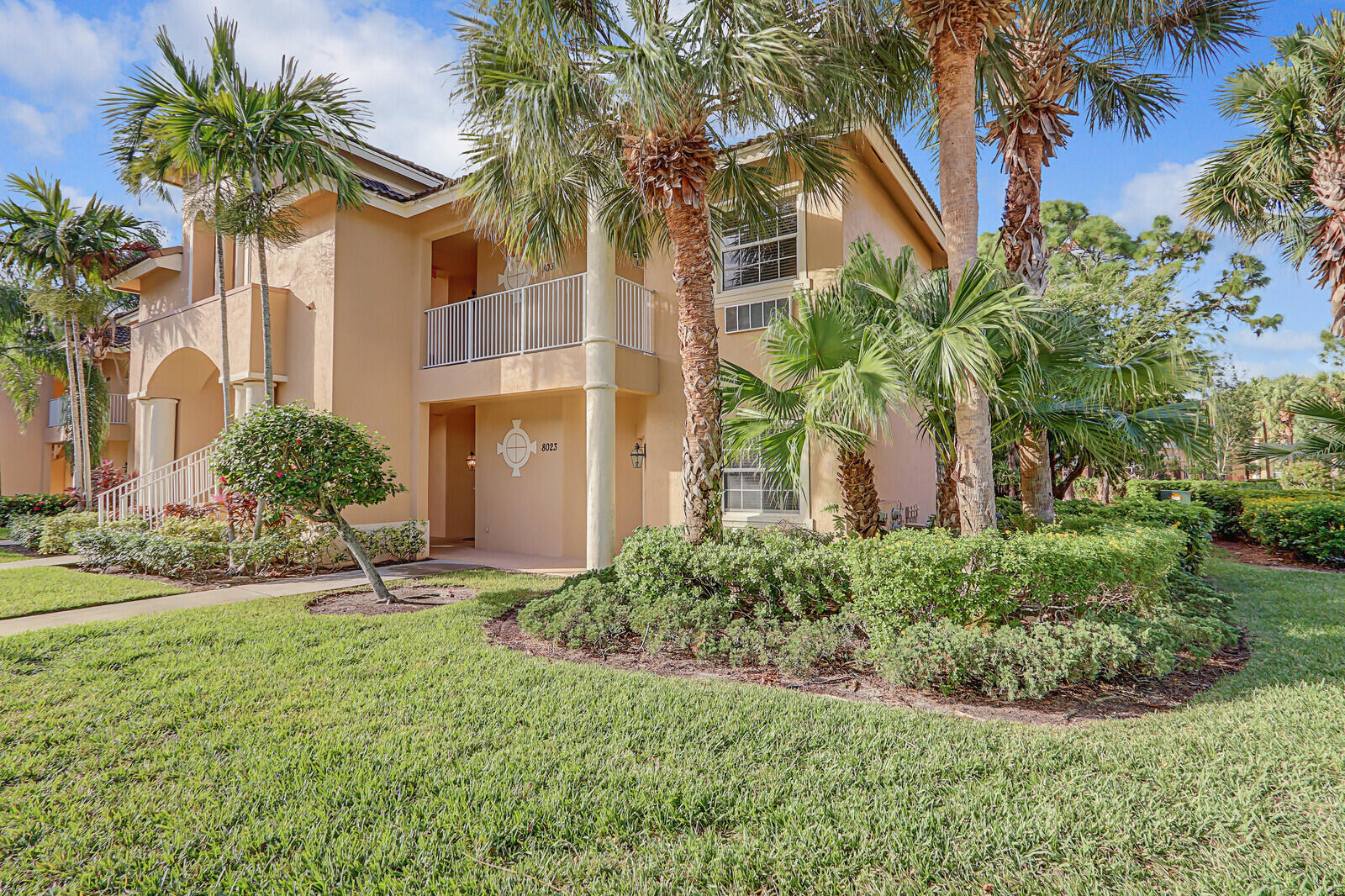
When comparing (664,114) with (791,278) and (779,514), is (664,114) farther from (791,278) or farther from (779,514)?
(779,514)

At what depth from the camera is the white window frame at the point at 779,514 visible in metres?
10.2

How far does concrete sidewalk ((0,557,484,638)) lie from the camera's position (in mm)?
7332

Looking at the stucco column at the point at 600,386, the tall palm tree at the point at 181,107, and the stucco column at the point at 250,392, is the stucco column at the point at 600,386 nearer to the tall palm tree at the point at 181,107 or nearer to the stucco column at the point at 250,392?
the tall palm tree at the point at 181,107

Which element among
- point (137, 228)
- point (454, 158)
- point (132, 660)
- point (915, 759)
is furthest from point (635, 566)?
point (137, 228)

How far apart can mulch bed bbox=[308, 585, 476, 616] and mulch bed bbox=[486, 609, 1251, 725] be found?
2502mm

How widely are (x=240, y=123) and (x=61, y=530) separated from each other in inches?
404

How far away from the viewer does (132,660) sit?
18.8ft

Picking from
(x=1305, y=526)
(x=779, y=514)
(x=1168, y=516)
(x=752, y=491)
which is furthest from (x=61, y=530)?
(x=1305, y=526)

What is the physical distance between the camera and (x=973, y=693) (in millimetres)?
4922

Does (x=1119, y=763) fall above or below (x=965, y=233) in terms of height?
below

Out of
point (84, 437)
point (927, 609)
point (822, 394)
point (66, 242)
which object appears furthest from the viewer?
point (84, 437)

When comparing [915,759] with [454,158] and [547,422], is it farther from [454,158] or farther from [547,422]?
[547,422]

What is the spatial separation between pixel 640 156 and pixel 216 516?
33.0 ft

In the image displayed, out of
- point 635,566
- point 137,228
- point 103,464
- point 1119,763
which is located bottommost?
point 1119,763
